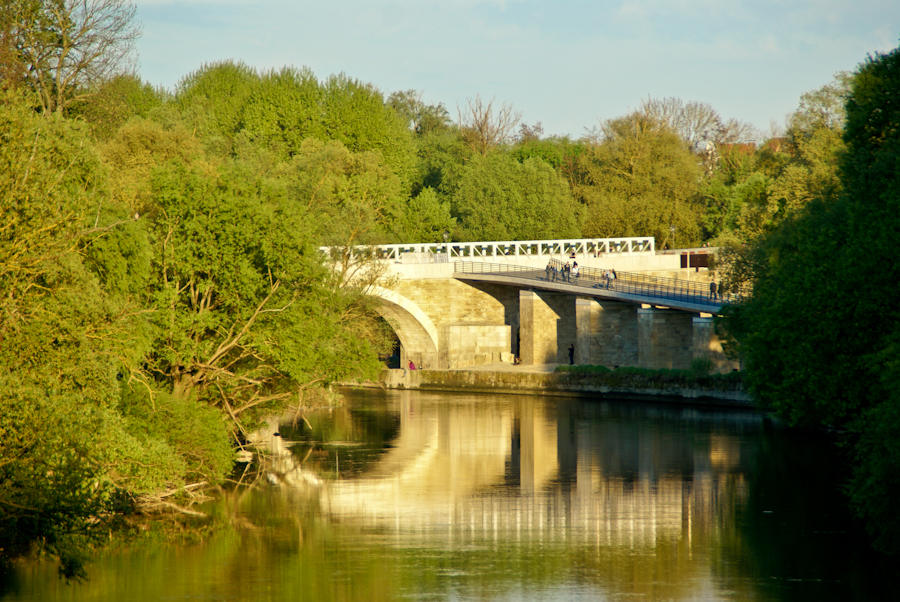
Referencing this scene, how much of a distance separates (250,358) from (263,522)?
489 centimetres

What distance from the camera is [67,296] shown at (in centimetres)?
1392

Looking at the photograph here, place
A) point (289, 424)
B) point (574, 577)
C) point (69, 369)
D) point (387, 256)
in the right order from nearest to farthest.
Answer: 1. point (69, 369)
2. point (574, 577)
3. point (289, 424)
4. point (387, 256)

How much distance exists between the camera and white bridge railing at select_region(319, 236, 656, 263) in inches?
1668

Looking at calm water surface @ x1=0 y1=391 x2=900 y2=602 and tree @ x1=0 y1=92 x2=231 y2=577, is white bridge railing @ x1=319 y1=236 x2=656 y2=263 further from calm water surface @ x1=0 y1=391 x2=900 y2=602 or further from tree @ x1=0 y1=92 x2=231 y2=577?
tree @ x1=0 y1=92 x2=231 y2=577

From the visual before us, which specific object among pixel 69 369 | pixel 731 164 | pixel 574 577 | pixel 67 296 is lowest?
pixel 574 577

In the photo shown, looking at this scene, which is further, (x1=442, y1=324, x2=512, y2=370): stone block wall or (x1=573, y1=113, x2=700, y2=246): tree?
(x1=573, y1=113, x2=700, y2=246): tree

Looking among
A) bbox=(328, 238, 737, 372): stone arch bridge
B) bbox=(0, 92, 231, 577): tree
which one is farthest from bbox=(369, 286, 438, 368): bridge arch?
bbox=(0, 92, 231, 577): tree

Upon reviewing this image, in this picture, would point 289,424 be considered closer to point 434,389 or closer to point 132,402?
point 434,389

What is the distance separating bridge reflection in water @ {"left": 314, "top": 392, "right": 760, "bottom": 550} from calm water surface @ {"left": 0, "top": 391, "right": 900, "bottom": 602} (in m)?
0.08

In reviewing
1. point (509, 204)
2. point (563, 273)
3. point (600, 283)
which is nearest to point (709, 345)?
point (600, 283)

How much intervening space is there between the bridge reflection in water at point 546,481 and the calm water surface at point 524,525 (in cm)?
8

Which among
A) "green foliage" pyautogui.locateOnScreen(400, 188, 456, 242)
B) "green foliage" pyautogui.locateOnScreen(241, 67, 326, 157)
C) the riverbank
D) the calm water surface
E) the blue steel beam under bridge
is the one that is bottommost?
the calm water surface

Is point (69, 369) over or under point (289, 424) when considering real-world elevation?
over

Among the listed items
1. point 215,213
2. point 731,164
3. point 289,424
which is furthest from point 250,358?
point 731,164
